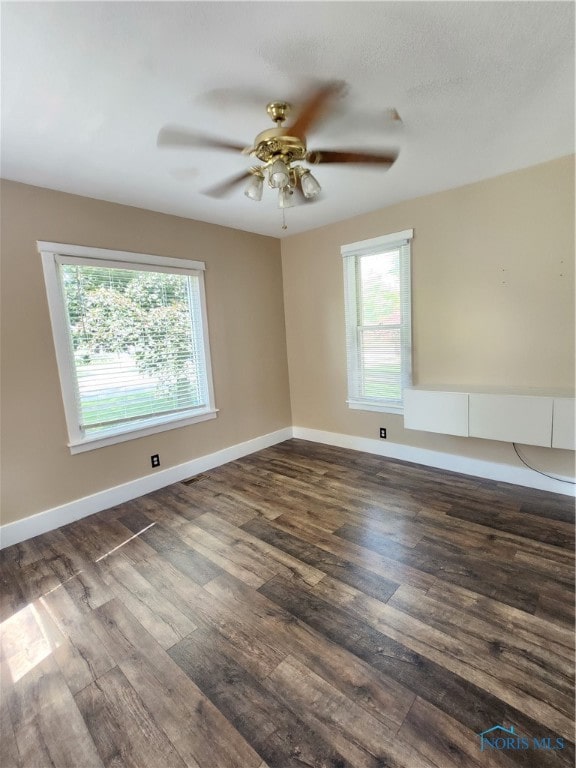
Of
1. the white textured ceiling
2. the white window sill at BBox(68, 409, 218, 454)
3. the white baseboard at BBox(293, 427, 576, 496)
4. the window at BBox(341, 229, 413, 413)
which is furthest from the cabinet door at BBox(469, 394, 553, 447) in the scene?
the white window sill at BBox(68, 409, 218, 454)

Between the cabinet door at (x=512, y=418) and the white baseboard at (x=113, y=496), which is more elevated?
the cabinet door at (x=512, y=418)

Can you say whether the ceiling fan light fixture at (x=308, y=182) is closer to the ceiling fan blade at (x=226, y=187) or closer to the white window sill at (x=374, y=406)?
the ceiling fan blade at (x=226, y=187)

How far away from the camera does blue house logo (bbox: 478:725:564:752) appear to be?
1161mm

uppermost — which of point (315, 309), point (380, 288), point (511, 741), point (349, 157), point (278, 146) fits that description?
point (349, 157)

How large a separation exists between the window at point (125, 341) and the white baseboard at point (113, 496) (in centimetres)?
43

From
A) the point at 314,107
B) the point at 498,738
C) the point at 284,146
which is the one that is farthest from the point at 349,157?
the point at 498,738

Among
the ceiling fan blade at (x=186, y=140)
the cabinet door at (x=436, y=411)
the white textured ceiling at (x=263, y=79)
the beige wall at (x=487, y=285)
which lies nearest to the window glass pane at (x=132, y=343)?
the white textured ceiling at (x=263, y=79)

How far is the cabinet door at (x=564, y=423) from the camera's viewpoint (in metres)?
2.42

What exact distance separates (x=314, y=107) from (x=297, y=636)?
103 inches

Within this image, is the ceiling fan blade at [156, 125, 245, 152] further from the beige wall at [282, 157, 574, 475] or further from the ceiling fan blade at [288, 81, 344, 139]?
the beige wall at [282, 157, 574, 475]

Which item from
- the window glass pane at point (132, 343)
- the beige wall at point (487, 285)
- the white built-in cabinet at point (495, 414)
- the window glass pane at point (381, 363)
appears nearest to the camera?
the white built-in cabinet at point (495, 414)

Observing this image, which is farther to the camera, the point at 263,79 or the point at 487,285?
the point at 487,285

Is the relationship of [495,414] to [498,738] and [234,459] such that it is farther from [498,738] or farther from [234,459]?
[234,459]

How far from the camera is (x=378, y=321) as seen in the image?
3643 mm
